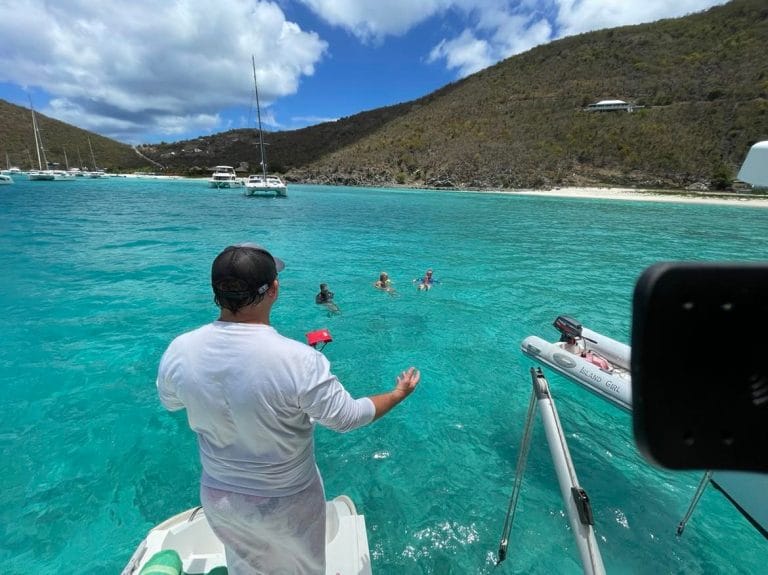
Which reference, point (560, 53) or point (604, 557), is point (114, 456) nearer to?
point (604, 557)

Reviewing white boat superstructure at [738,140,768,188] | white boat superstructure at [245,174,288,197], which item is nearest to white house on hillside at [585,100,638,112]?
white boat superstructure at [245,174,288,197]

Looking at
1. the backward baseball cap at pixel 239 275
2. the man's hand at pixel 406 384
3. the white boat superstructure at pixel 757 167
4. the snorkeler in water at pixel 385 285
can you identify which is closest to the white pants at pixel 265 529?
the man's hand at pixel 406 384

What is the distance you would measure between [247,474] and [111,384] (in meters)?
5.89

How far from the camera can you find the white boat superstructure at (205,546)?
2566 millimetres

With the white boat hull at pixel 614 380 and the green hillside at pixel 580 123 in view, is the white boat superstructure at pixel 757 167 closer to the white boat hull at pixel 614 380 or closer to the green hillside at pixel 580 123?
the white boat hull at pixel 614 380

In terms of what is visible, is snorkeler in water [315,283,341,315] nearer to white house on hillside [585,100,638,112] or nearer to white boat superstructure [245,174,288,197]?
white boat superstructure [245,174,288,197]

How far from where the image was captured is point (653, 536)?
3732 millimetres

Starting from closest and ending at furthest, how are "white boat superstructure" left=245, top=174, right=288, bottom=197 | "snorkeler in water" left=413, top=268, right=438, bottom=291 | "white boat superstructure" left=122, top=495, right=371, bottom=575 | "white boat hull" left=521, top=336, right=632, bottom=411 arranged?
"white boat superstructure" left=122, top=495, right=371, bottom=575 → "white boat hull" left=521, top=336, right=632, bottom=411 → "snorkeler in water" left=413, top=268, right=438, bottom=291 → "white boat superstructure" left=245, top=174, right=288, bottom=197

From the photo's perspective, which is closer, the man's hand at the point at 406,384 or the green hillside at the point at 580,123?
the man's hand at the point at 406,384

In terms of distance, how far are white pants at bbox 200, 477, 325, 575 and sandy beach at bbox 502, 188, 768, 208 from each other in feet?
172

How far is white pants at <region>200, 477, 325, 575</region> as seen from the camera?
1894 millimetres

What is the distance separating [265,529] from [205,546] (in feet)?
4.17

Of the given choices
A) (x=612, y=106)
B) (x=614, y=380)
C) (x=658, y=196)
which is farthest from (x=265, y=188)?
(x=612, y=106)

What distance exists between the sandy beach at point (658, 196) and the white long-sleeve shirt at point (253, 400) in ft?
172
